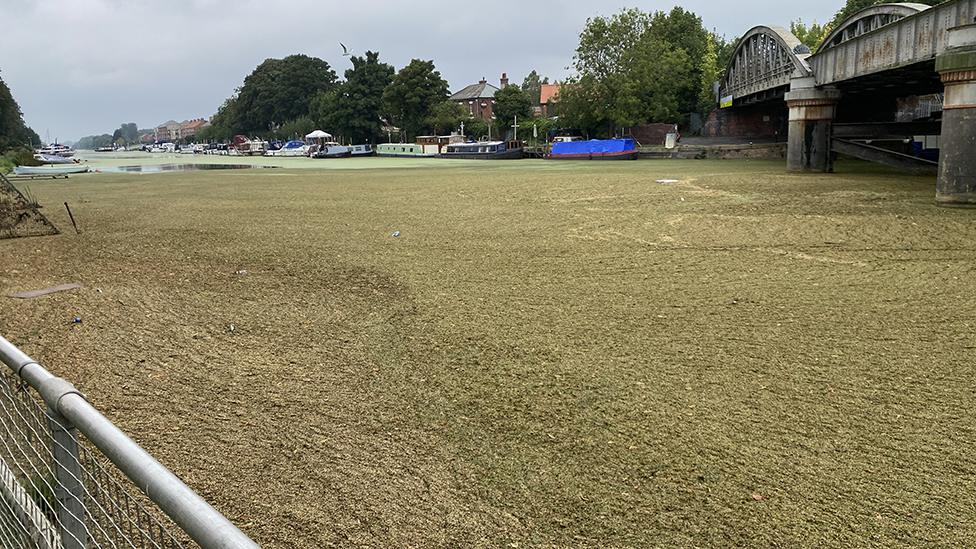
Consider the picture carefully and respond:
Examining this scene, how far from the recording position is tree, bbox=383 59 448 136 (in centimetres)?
8906

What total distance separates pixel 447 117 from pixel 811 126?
59564 mm

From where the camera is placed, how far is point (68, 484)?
273 cm

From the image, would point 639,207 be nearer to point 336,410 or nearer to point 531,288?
point 531,288

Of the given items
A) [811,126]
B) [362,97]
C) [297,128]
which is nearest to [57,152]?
[297,128]

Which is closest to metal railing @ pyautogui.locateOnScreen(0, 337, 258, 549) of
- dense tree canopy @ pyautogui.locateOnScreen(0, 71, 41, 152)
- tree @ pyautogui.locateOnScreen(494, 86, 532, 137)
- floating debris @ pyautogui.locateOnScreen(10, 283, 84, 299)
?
floating debris @ pyautogui.locateOnScreen(10, 283, 84, 299)

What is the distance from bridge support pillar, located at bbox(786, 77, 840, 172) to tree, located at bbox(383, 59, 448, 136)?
62.0 m

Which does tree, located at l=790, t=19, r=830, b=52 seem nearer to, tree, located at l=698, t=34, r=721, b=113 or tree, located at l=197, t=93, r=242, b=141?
tree, located at l=698, t=34, r=721, b=113

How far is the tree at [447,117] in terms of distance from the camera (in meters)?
86.7

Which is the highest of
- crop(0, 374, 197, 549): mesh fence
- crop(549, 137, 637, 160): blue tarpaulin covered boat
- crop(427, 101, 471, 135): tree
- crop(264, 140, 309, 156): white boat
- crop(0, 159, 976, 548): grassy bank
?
crop(427, 101, 471, 135): tree

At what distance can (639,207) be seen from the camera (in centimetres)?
1914

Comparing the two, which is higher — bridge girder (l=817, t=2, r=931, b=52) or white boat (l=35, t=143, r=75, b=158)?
bridge girder (l=817, t=2, r=931, b=52)

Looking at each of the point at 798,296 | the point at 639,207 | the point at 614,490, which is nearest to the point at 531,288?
the point at 798,296

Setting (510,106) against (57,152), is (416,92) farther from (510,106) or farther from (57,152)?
(57,152)

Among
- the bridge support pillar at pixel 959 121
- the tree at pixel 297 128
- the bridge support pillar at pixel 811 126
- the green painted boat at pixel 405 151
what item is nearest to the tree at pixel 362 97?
the green painted boat at pixel 405 151
